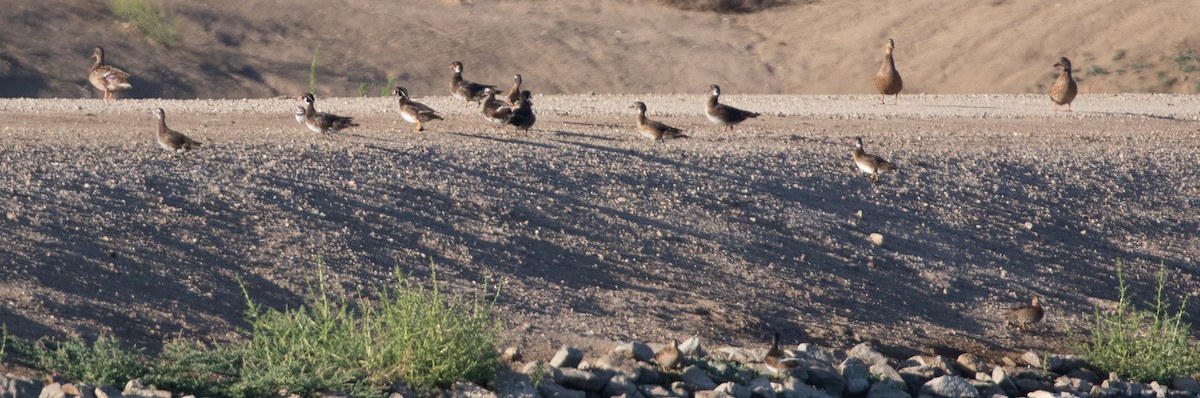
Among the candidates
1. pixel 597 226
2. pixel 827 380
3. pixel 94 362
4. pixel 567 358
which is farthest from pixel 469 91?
pixel 94 362

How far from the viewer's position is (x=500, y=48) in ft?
114

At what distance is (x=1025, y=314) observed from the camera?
13680 millimetres

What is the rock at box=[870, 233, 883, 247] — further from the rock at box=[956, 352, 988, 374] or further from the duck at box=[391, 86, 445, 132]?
the duck at box=[391, 86, 445, 132]

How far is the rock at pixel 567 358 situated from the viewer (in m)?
11.1

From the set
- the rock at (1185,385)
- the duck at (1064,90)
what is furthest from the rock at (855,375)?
the duck at (1064,90)

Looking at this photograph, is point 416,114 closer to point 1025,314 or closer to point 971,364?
point 1025,314

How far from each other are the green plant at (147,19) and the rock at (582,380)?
75.0 feet

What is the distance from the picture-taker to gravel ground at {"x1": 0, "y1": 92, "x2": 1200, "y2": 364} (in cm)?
1215

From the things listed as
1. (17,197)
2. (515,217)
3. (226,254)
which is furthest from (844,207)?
(17,197)

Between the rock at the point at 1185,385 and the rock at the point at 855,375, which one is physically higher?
the rock at the point at 855,375

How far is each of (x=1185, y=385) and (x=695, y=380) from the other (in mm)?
4354

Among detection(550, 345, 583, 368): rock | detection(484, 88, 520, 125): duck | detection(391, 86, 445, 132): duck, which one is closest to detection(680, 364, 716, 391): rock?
detection(550, 345, 583, 368): rock

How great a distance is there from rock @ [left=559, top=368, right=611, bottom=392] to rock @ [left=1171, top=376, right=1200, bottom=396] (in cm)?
500

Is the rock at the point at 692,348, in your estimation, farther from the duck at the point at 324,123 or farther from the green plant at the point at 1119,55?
the green plant at the point at 1119,55
